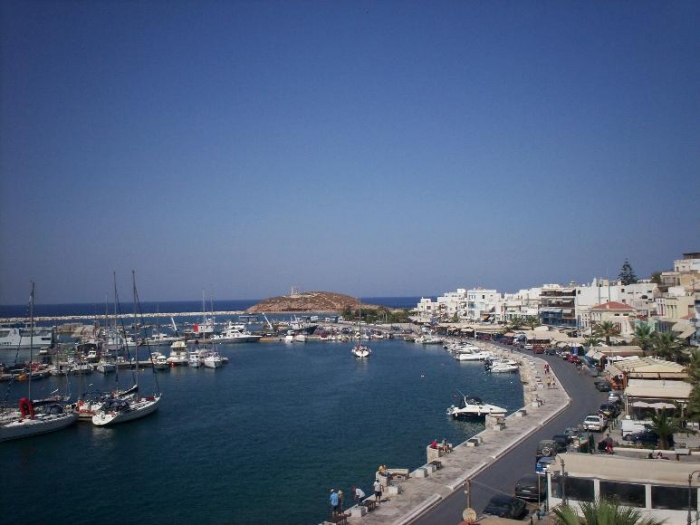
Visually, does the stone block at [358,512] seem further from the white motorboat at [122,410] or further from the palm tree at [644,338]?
the palm tree at [644,338]

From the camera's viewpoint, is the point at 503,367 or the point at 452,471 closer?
the point at 452,471

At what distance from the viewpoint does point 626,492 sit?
41.4ft

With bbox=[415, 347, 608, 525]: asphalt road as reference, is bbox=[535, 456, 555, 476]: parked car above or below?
above

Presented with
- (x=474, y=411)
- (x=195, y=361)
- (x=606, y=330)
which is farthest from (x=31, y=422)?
(x=606, y=330)

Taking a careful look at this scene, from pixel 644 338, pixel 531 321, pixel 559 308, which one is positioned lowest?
pixel 531 321

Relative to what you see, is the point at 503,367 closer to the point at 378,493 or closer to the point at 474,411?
the point at 474,411

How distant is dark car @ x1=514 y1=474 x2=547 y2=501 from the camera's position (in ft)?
50.4

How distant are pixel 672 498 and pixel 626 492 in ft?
2.75

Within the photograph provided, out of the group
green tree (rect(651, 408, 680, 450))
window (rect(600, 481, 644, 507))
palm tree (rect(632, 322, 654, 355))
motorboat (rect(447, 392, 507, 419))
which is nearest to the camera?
window (rect(600, 481, 644, 507))

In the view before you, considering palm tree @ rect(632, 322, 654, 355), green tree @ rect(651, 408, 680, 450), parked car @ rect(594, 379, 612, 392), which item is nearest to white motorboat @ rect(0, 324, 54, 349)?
parked car @ rect(594, 379, 612, 392)

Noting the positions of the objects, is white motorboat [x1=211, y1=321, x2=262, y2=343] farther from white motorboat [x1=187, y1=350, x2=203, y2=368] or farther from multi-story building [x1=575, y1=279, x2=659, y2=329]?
multi-story building [x1=575, y1=279, x2=659, y2=329]

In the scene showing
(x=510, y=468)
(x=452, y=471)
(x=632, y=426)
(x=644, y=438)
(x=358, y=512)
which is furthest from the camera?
(x=632, y=426)

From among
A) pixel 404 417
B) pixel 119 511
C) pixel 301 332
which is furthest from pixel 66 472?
pixel 301 332

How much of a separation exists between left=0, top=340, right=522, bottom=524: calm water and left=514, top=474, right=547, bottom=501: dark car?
19.5ft
